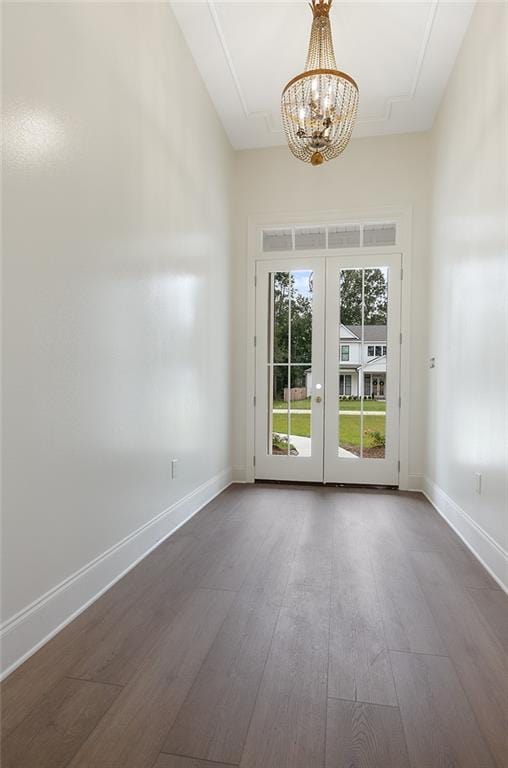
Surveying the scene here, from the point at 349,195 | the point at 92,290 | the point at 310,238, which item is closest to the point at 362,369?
the point at 310,238

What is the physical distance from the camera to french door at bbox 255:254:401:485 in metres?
4.26

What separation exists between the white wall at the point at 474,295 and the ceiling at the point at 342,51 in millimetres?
197

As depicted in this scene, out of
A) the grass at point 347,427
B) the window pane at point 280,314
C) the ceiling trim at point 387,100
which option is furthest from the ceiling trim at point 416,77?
the grass at point 347,427

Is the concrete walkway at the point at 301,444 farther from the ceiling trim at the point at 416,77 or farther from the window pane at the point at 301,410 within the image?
the ceiling trim at the point at 416,77

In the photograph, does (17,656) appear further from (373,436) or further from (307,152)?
(373,436)

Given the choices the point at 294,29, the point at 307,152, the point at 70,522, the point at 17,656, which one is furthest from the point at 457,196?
the point at 17,656

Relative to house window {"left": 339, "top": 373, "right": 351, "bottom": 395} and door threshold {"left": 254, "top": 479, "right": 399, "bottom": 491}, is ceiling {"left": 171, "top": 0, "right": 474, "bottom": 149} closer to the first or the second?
house window {"left": 339, "top": 373, "right": 351, "bottom": 395}

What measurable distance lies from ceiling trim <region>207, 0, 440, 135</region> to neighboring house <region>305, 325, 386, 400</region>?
185 cm

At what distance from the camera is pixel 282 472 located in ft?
14.5

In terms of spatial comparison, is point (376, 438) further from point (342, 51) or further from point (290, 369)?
point (342, 51)

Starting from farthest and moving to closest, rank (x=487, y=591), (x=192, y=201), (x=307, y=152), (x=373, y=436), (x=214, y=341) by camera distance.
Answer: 1. (x=373, y=436)
2. (x=214, y=341)
3. (x=192, y=201)
4. (x=307, y=152)
5. (x=487, y=591)

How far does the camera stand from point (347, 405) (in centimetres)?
431

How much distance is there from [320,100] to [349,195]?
190 cm

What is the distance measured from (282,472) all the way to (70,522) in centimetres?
279
